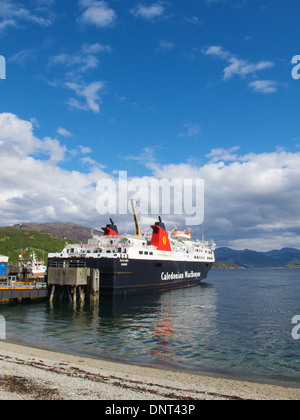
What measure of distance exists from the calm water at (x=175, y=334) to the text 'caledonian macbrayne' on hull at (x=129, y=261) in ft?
16.3

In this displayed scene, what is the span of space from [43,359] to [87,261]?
29703 millimetres

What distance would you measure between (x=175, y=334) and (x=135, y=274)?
23.5m

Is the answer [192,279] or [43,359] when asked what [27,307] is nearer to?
[43,359]

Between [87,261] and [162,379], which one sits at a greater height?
[87,261]

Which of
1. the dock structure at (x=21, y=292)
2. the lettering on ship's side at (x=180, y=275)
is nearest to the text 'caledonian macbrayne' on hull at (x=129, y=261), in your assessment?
the lettering on ship's side at (x=180, y=275)

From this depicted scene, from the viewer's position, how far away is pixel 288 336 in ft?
83.6

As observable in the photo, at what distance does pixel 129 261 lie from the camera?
154 feet

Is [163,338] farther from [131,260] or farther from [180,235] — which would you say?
[180,235]

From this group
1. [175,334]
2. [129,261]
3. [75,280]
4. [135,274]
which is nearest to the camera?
[175,334]

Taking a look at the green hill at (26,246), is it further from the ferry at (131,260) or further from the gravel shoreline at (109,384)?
the gravel shoreline at (109,384)

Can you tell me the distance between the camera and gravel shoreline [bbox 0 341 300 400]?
11.8 meters

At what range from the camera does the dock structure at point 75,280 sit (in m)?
41.9

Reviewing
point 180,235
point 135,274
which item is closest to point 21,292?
point 135,274
